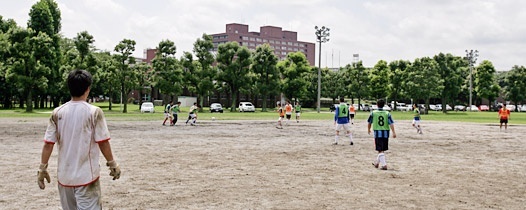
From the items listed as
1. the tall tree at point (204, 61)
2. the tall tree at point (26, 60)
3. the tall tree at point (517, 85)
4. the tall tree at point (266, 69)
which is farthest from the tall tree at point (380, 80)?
the tall tree at point (26, 60)

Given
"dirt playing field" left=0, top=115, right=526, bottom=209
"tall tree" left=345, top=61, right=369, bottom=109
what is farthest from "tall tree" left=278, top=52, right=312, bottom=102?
"dirt playing field" left=0, top=115, right=526, bottom=209

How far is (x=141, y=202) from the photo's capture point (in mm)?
7594

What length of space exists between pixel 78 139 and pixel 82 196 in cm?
53

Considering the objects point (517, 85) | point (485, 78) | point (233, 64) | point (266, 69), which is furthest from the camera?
point (517, 85)

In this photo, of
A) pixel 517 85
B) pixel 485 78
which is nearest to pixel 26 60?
pixel 485 78

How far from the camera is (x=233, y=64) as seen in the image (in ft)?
219

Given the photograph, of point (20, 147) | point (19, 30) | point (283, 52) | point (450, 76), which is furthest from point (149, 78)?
point (283, 52)

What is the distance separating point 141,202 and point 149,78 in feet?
194

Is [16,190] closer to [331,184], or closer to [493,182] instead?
[331,184]

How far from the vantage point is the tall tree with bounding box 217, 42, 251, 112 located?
66.3m

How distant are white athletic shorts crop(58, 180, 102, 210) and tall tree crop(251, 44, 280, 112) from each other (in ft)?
212

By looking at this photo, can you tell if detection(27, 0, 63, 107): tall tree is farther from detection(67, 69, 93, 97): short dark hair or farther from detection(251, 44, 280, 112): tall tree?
detection(67, 69, 93, 97): short dark hair

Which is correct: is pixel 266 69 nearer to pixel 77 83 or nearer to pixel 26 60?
pixel 26 60

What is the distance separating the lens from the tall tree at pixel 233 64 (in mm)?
66312
